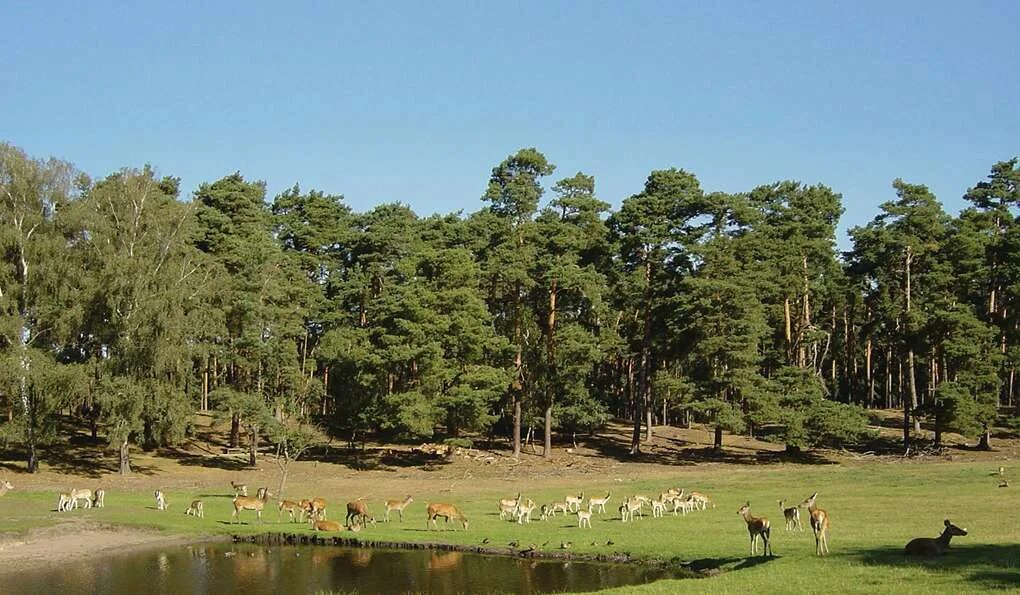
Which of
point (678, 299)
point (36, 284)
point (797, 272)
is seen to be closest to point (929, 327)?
point (797, 272)

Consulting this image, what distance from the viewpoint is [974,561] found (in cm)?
2091

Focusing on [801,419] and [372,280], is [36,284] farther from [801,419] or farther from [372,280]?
[801,419]

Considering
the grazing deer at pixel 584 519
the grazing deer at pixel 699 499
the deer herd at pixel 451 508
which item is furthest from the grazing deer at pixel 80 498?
the grazing deer at pixel 699 499

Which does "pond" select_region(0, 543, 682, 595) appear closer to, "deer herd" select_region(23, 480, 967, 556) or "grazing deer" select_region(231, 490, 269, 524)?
"deer herd" select_region(23, 480, 967, 556)

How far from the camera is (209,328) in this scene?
179 feet

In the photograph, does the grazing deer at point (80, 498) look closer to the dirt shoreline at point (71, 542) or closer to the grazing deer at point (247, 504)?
the dirt shoreline at point (71, 542)

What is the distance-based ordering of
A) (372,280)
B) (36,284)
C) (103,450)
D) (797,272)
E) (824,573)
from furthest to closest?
1. (372,280)
2. (797,272)
3. (103,450)
4. (36,284)
5. (824,573)

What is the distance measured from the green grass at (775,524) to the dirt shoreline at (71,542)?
957mm

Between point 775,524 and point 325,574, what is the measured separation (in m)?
15.1

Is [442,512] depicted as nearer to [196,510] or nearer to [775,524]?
[196,510]

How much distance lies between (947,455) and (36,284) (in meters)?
55.1

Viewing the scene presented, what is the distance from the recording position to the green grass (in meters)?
20.3

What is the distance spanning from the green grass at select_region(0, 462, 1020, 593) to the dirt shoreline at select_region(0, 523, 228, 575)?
3.14 feet

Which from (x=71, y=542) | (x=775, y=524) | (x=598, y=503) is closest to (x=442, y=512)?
(x=598, y=503)
